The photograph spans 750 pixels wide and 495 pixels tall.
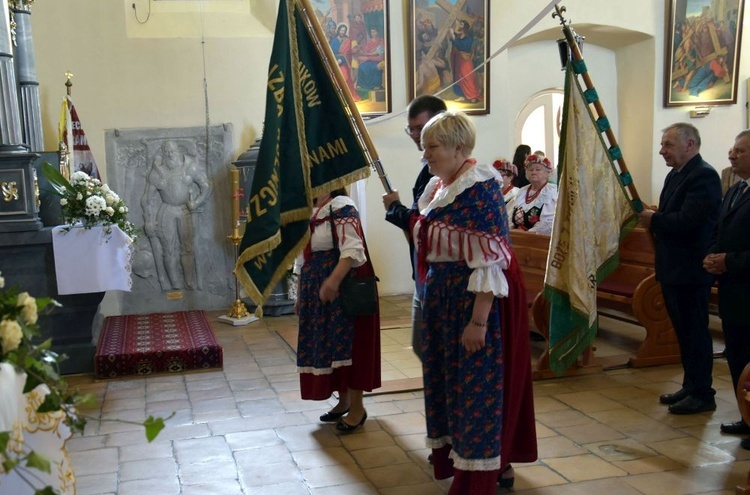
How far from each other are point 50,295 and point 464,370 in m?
3.62

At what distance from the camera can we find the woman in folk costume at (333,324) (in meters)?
3.96

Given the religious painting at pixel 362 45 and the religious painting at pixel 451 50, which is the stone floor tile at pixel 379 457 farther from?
the religious painting at pixel 451 50

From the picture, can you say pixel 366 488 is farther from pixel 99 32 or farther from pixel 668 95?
pixel 668 95

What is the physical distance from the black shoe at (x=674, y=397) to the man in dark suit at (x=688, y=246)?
2cm

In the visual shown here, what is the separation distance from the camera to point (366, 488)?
345cm

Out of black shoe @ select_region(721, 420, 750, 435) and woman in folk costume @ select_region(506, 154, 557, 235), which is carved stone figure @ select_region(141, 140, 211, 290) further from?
black shoe @ select_region(721, 420, 750, 435)

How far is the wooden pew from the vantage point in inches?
207

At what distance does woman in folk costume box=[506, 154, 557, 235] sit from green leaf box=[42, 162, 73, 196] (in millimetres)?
3625

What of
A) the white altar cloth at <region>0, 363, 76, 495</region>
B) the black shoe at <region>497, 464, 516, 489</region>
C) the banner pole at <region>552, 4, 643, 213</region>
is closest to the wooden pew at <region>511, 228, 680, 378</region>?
the banner pole at <region>552, 4, 643, 213</region>

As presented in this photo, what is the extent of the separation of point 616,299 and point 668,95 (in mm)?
4823

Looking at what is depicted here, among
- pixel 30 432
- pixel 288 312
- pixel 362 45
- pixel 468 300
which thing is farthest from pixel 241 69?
pixel 30 432

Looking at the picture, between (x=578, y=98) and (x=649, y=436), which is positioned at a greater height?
(x=578, y=98)

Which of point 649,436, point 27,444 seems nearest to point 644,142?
point 649,436

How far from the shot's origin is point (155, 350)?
5.67 meters
